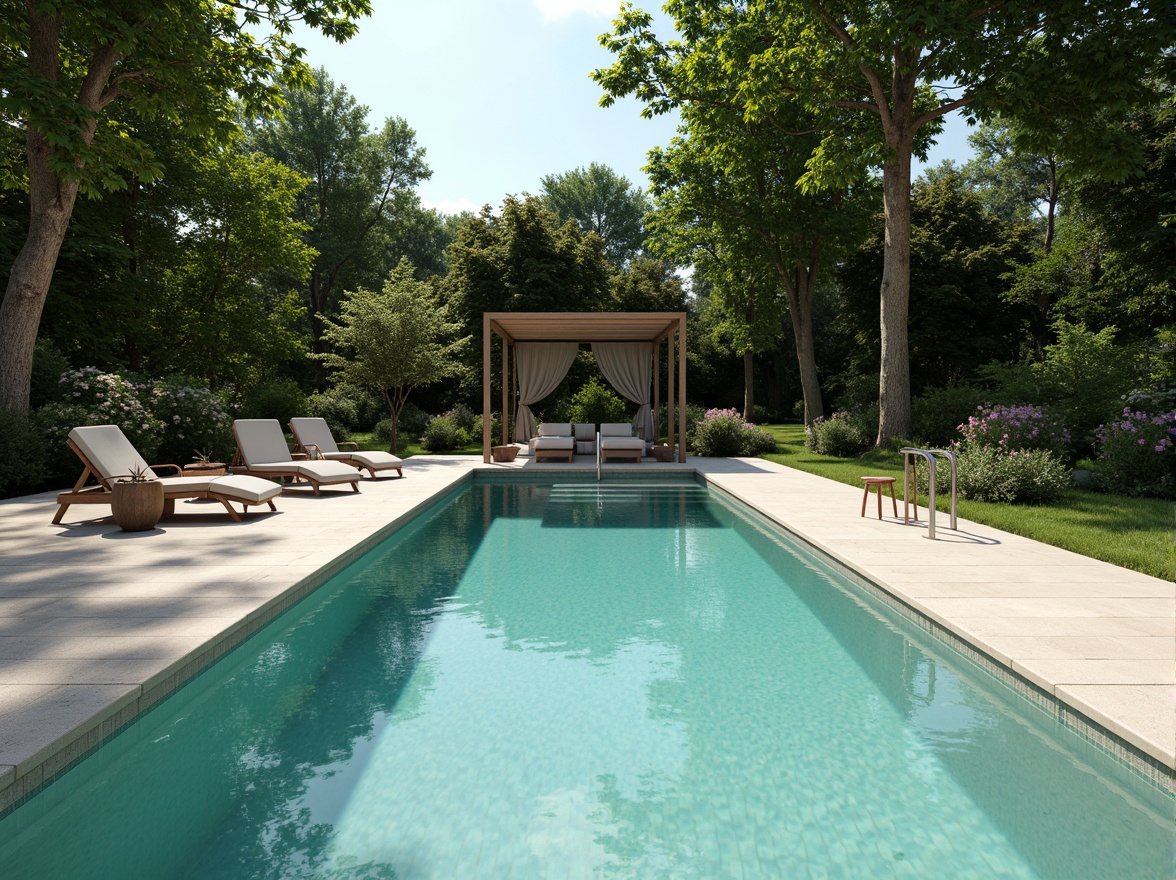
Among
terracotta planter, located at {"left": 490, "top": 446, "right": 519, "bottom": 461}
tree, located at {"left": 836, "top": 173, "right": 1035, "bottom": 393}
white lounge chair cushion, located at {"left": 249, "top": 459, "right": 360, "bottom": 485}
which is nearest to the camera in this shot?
white lounge chair cushion, located at {"left": 249, "top": 459, "right": 360, "bottom": 485}

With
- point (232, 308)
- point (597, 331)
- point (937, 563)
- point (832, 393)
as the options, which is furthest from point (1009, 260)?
point (232, 308)

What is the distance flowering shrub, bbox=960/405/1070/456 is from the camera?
30.2 ft

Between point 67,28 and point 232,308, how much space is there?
367 inches

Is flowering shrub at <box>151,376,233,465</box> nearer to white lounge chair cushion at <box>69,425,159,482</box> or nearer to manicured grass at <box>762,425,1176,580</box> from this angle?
white lounge chair cushion at <box>69,425,159,482</box>

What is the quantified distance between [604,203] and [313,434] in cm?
3474

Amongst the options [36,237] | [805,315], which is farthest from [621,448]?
[36,237]

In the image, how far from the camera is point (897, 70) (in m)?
12.4

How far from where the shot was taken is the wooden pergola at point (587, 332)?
42.7 ft

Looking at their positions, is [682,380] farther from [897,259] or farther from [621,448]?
[897,259]

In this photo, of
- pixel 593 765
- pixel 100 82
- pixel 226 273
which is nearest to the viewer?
pixel 593 765

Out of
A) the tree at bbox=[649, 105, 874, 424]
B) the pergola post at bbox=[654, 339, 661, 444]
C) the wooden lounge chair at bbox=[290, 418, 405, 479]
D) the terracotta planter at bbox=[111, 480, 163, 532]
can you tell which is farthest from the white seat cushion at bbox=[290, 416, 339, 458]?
the tree at bbox=[649, 105, 874, 424]

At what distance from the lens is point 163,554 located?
5.48 meters

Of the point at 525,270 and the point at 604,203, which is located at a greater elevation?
the point at 604,203

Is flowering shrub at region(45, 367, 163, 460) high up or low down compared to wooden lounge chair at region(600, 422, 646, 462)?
up
